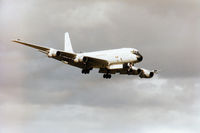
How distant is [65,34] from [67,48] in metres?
4.27

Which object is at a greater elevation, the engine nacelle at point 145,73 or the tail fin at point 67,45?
the tail fin at point 67,45

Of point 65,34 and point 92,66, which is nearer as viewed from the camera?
point 92,66

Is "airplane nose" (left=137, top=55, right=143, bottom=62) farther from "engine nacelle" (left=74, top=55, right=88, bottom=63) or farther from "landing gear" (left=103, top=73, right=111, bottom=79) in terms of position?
"engine nacelle" (left=74, top=55, right=88, bottom=63)

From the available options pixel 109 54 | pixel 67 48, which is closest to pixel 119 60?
pixel 109 54

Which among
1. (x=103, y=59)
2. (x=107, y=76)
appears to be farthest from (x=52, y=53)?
(x=107, y=76)

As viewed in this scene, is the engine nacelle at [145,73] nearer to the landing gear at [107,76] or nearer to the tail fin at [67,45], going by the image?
the landing gear at [107,76]

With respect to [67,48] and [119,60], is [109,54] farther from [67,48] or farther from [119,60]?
[67,48]

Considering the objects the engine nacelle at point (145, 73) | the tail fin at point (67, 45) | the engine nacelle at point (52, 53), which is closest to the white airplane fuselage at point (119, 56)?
the engine nacelle at point (52, 53)

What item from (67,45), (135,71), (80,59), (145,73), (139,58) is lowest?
(80,59)

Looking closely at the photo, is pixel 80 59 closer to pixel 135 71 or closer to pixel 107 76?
pixel 107 76

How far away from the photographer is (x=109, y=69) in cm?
9288

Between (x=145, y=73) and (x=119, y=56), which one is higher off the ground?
(x=145, y=73)

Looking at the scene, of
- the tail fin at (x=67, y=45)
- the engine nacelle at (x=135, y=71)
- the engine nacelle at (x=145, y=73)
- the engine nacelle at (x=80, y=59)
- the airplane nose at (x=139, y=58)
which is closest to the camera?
the airplane nose at (x=139, y=58)

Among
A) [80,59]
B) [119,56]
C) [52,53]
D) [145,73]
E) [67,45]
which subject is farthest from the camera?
[67,45]
